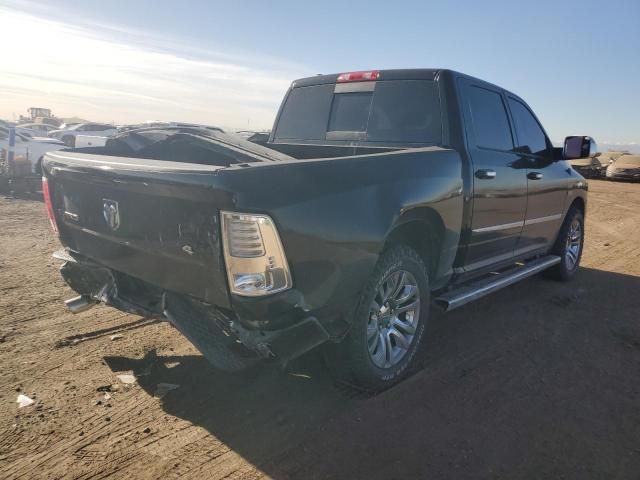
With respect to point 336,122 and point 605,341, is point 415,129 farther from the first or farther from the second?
point 605,341

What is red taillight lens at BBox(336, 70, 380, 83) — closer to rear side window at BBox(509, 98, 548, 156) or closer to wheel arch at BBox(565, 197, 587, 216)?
rear side window at BBox(509, 98, 548, 156)

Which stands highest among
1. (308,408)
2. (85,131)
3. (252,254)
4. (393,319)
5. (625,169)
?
(252,254)

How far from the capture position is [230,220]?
91.9 inches

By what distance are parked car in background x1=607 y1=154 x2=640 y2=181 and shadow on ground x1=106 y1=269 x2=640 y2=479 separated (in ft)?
80.9

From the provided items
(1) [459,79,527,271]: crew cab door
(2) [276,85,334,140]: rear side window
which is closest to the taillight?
(1) [459,79,527,271]: crew cab door

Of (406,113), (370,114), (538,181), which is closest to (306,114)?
(370,114)

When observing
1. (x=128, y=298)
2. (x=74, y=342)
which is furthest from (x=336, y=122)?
(x=74, y=342)

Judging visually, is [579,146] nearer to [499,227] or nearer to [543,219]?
[543,219]

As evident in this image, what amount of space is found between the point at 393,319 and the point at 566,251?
12.3 ft

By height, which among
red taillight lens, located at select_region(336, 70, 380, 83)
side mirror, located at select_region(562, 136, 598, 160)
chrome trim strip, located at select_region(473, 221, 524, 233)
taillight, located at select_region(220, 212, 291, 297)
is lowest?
chrome trim strip, located at select_region(473, 221, 524, 233)

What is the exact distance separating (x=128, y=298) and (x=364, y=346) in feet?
4.71

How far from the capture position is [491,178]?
4137 mm

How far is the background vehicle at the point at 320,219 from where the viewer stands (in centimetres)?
242

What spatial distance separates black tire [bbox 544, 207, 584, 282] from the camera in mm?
6086
